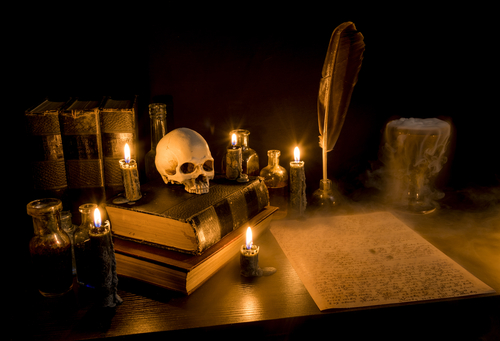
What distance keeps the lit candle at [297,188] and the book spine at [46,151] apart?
73 centimetres

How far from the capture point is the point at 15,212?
4.10ft

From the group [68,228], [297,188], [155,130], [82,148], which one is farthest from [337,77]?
[68,228]

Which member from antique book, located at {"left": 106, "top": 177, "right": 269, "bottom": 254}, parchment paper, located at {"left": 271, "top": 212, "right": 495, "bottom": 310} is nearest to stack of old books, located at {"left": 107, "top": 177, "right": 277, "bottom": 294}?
antique book, located at {"left": 106, "top": 177, "right": 269, "bottom": 254}

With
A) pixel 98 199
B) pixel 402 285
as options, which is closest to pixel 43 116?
pixel 98 199

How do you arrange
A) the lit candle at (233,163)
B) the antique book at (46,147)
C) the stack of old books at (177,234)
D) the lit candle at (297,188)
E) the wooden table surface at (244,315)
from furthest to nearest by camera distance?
1. the lit candle at (297,188)
2. the lit candle at (233,163)
3. the antique book at (46,147)
4. the stack of old books at (177,234)
5. the wooden table surface at (244,315)

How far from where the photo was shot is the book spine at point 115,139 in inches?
43.4

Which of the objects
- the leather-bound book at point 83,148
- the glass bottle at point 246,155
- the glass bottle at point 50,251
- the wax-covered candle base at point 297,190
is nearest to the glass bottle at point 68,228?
the glass bottle at point 50,251

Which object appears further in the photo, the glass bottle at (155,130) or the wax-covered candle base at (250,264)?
the glass bottle at (155,130)

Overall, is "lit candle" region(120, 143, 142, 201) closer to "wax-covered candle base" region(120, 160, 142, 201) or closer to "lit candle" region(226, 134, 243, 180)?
"wax-covered candle base" region(120, 160, 142, 201)

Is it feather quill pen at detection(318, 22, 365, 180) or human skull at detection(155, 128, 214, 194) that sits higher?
feather quill pen at detection(318, 22, 365, 180)

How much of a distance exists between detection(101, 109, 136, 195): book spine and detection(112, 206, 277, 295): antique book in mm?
238

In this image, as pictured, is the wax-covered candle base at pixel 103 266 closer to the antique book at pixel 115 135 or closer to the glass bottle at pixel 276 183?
the antique book at pixel 115 135

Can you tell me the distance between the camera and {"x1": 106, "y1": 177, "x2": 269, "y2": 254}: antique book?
89cm

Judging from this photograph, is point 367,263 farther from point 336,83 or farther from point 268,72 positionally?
point 268,72
